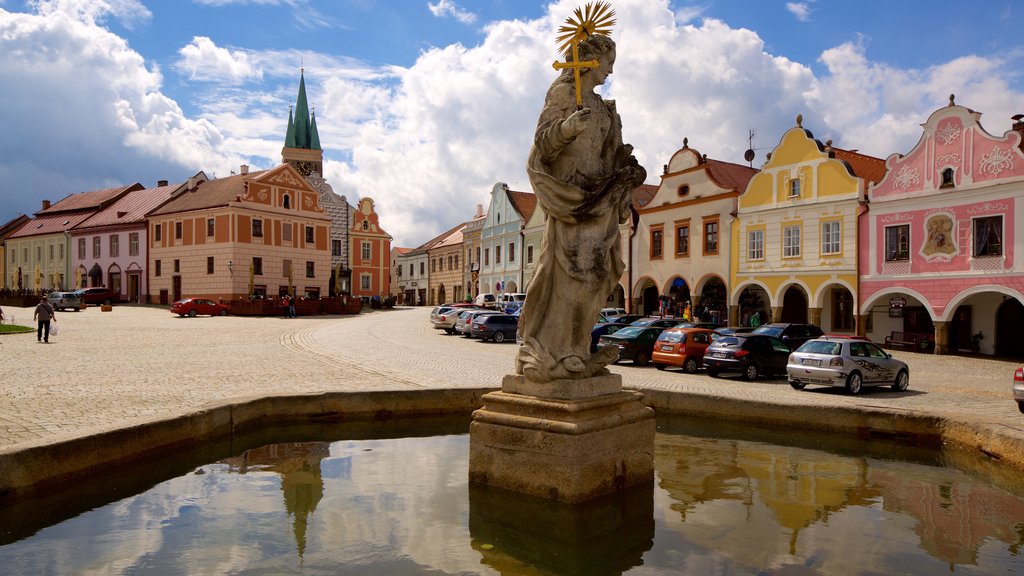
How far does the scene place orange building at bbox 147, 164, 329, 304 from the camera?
56219mm

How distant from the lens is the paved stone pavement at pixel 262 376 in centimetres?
962

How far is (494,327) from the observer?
104 ft

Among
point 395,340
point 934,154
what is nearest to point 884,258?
point 934,154

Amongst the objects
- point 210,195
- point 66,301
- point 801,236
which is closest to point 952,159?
point 801,236

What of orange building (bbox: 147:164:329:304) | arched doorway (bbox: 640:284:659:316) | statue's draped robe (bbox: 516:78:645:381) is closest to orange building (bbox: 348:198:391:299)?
orange building (bbox: 147:164:329:304)

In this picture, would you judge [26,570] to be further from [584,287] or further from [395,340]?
[395,340]

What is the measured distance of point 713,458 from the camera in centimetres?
791

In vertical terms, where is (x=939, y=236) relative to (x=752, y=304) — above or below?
above

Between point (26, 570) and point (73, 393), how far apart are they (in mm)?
7821

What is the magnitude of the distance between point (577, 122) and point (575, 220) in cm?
86

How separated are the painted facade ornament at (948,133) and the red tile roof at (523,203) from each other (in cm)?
3321

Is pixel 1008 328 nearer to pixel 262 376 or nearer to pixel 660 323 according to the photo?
pixel 660 323

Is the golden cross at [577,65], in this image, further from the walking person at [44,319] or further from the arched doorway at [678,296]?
the arched doorway at [678,296]

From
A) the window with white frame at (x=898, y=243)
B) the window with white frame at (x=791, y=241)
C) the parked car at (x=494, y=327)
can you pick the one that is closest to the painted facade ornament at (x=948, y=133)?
the window with white frame at (x=898, y=243)
